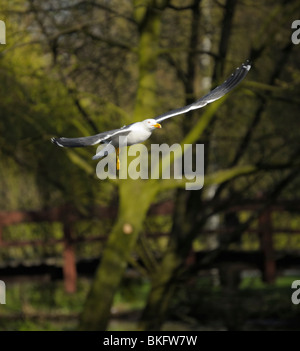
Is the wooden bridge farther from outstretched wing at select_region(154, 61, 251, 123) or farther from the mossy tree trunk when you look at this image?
outstretched wing at select_region(154, 61, 251, 123)

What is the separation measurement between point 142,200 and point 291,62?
343cm

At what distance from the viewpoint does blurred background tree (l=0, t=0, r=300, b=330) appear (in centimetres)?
794

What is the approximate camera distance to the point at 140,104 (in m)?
6.96

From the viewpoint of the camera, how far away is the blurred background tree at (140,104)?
7.94 m

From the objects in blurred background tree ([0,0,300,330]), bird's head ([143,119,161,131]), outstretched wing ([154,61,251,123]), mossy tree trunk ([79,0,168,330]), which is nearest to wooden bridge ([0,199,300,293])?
blurred background tree ([0,0,300,330])

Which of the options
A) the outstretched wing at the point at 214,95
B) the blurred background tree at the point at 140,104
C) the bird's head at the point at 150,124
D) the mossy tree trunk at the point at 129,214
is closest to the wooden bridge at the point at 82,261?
the blurred background tree at the point at 140,104

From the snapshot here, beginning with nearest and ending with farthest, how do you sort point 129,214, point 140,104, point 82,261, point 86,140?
point 86,140 < point 140,104 < point 129,214 < point 82,261

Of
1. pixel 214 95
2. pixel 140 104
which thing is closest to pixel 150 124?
pixel 214 95

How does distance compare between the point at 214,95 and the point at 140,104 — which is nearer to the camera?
the point at 214,95

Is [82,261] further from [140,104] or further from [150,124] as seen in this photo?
[150,124]

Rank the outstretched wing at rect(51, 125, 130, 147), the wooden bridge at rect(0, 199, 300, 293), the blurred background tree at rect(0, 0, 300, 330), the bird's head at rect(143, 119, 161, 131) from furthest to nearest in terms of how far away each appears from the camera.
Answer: the wooden bridge at rect(0, 199, 300, 293) → the blurred background tree at rect(0, 0, 300, 330) → the bird's head at rect(143, 119, 161, 131) → the outstretched wing at rect(51, 125, 130, 147)

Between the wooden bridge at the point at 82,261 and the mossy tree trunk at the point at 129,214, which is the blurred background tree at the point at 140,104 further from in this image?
the wooden bridge at the point at 82,261
